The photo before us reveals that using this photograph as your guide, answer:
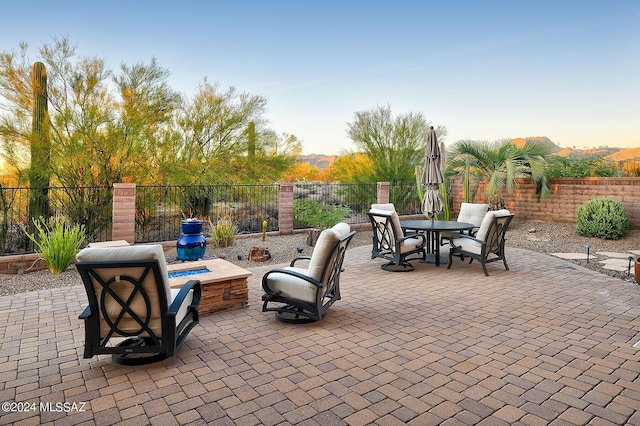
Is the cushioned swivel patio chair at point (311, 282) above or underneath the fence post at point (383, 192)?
underneath


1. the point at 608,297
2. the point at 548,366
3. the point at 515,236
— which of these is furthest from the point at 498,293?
the point at 515,236

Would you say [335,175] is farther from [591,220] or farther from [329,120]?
[591,220]

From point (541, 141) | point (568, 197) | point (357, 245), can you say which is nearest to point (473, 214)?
point (357, 245)

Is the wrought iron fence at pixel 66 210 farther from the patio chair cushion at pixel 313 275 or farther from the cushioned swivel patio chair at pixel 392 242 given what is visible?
the patio chair cushion at pixel 313 275


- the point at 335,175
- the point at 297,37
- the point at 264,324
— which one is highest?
the point at 297,37

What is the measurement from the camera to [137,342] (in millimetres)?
3215

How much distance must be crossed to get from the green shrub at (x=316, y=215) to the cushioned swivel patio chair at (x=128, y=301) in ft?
26.1

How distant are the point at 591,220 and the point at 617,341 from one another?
7638mm

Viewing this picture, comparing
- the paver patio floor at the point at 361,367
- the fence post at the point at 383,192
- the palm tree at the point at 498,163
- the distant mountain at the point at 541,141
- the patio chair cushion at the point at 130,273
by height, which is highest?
the distant mountain at the point at 541,141

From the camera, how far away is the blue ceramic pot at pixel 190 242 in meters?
6.65

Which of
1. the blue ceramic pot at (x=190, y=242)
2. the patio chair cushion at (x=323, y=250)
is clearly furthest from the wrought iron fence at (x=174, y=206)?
the patio chair cushion at (x=323, y=250)

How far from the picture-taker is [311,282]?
3627 mm

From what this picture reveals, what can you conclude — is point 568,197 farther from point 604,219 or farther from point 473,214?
point 473,214

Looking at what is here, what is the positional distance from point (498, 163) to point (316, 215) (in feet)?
18.9
